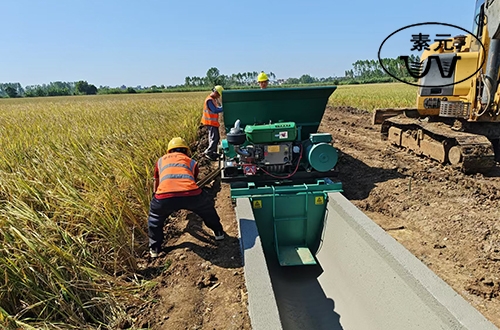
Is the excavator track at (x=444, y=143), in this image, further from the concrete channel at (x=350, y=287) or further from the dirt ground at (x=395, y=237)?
the concrete channel at (x=350, y=287)

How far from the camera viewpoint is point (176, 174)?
11.9 feet

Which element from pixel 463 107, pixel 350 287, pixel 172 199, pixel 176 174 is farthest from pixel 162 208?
pixel 463 107

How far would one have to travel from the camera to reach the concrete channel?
247 centimetres

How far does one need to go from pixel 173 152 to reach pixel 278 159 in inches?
Answer: 72.6

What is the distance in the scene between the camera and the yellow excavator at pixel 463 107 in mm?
5502

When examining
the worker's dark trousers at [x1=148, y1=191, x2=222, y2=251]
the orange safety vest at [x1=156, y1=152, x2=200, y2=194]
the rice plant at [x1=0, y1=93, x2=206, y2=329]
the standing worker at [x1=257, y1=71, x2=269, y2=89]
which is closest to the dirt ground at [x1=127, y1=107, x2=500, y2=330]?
the worker's dark trousers at [x1=148, y1=191, x2=222, y2=251]

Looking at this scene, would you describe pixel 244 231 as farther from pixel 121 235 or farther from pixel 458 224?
pixel 458 224

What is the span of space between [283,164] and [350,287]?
2.23m

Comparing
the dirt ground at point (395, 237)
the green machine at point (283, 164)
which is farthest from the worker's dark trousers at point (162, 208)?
the green machine at point (283, 164)

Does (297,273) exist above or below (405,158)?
below

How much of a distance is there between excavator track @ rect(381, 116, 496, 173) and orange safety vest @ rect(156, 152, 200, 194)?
4934mm

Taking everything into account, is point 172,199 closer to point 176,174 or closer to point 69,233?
point 176,174

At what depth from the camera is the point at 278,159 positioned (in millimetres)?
5289

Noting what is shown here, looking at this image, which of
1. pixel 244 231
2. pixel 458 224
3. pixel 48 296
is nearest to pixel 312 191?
pixel 244 231
